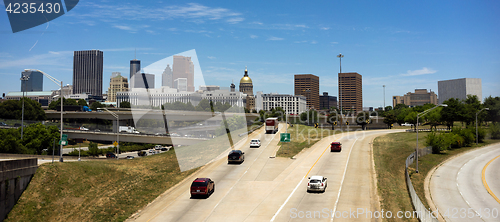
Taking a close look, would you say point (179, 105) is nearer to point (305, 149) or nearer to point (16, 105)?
point (16, 105)

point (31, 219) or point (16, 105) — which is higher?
point (16, 105)

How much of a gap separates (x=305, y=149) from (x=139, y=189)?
109ft

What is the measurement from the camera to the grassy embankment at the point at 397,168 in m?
30.7

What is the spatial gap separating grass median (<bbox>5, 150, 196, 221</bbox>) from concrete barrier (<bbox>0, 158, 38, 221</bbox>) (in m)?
0.49

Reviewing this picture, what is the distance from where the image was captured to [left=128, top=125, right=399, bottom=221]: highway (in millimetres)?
26984

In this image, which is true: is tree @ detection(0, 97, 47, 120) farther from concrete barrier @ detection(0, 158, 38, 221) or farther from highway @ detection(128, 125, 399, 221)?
concrete barrier @ detection(0, 158, 38, 221)

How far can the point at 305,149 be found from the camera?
194ft

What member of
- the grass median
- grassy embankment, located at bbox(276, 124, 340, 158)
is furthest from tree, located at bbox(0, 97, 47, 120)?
the grass median

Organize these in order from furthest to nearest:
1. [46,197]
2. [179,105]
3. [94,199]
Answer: [179,105]
[94,199]
[46,197]

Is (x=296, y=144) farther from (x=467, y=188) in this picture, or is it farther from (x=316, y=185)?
(x=316, y=185)

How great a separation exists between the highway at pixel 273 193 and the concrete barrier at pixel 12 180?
9681 millimetres

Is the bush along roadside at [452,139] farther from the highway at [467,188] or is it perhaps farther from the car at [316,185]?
the car at [316,185]

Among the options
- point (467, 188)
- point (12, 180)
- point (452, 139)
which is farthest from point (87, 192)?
point (452, 139)

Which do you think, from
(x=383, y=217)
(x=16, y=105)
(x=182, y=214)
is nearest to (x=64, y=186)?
(x=182, y=214)
